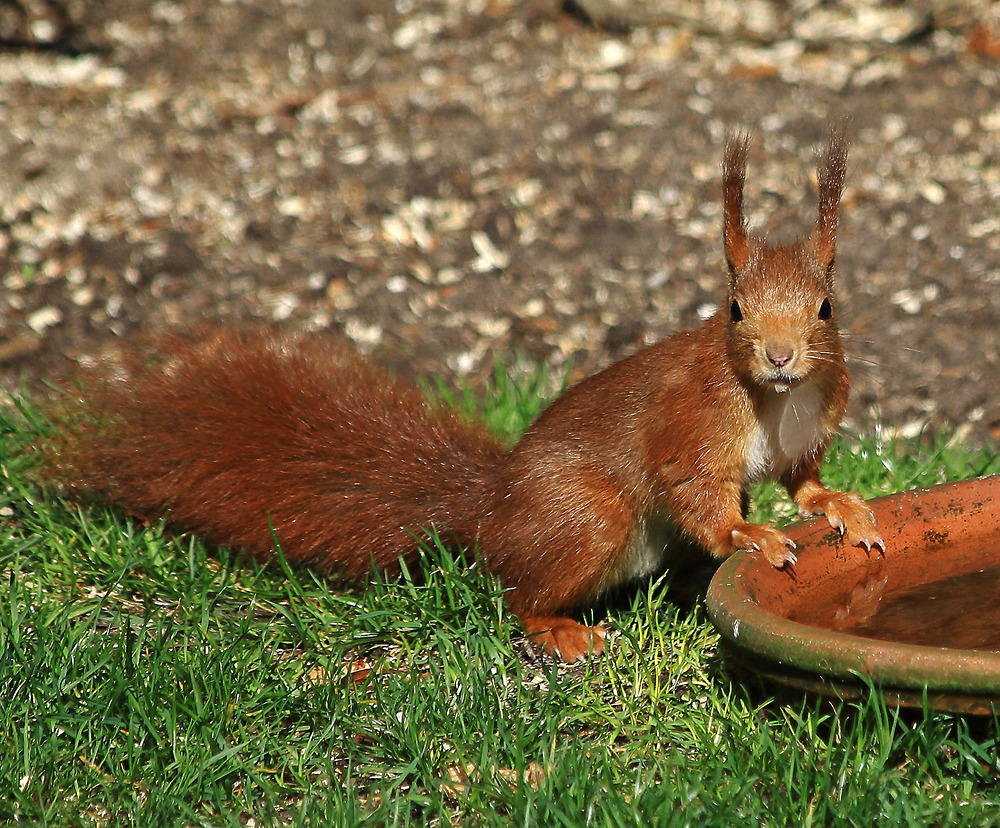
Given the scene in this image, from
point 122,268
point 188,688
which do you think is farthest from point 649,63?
point 188,688

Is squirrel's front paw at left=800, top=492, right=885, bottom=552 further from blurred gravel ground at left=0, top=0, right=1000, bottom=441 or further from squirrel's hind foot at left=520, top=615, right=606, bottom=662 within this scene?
blurred gravel ground at left=0, top=0, right=1000, bottom=441

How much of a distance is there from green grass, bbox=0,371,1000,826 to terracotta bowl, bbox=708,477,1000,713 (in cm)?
10

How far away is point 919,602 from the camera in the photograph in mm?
2365

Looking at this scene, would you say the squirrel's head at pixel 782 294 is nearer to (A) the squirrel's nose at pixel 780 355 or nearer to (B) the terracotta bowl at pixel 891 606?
(A) the squirrel's nose at pixel 780 355

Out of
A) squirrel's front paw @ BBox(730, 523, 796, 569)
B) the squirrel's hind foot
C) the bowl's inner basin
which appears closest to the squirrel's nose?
squirrel's front paw @ BBox(730, 523, 796, 569)

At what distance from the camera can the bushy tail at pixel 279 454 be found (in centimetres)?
271

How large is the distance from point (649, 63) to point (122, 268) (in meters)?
2.69

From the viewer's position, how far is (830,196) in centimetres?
237

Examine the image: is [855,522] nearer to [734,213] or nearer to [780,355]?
[780,355]

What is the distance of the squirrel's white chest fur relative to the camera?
95.8 inches

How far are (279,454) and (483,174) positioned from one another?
8.62 ft

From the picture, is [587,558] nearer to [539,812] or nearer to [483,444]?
[483,444]

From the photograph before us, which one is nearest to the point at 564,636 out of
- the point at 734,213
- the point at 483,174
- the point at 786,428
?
the point at 786,428

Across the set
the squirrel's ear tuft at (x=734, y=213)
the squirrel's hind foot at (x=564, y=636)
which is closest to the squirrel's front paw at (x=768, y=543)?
the squirrel's hind foot at (x=564, y=636)
